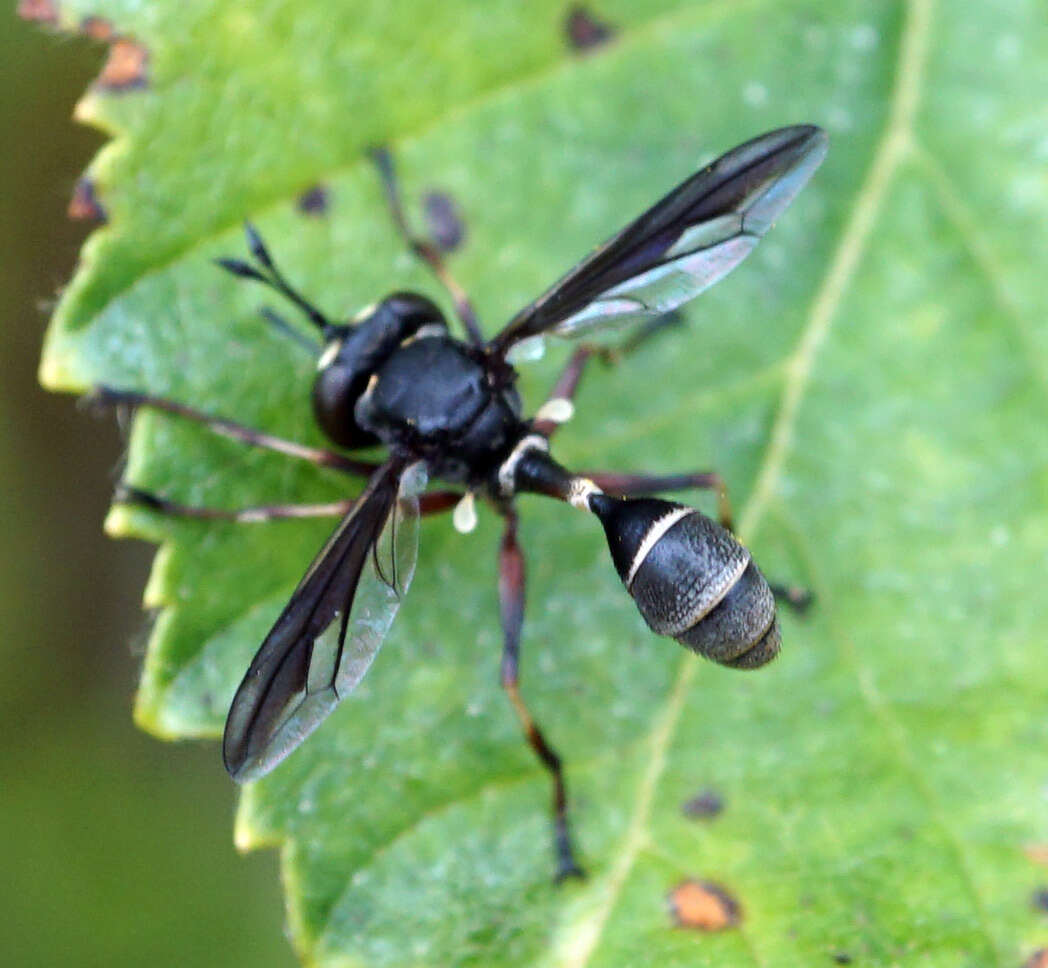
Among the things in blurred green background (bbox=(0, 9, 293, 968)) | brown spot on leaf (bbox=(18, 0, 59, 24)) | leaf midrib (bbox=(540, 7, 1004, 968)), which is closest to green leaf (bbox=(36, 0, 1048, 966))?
leaf midrib (bbox=(540, 7, 1004, 968))

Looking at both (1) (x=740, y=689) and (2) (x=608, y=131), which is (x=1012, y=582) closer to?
(1) (x=740, y=689)

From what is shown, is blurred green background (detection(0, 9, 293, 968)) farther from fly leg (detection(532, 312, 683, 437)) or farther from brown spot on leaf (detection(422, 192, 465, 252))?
fly leg (detection(532, 312, 683, 437))

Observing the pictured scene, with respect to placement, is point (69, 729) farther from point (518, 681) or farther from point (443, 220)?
point (443, 220)

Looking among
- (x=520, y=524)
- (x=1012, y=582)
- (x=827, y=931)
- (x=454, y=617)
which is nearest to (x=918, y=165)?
(x=1012, y=582)

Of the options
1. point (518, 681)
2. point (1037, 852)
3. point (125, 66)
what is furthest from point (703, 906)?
point (125, 66)

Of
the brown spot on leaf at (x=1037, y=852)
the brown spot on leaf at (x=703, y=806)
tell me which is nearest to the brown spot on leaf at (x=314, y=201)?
the brown spot on leaf at (x=703, y=806)

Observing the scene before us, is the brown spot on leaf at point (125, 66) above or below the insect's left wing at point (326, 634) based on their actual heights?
above

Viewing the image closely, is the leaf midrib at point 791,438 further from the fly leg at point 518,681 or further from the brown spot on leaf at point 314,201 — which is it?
the brown spot on leaf at point 314,201
